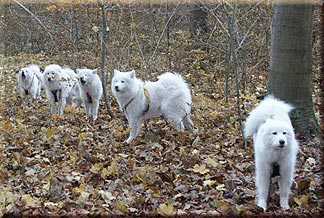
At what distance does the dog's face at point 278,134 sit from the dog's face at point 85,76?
6094 millimetres

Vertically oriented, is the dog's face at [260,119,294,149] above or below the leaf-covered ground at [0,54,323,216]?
above

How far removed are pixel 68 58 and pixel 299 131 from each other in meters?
7.91

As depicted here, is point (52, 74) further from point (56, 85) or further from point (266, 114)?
point (266, 114)

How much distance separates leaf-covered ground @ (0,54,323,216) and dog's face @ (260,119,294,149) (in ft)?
1.84

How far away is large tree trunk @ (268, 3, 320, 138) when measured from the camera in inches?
215

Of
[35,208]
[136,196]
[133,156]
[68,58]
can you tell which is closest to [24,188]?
[35,208]

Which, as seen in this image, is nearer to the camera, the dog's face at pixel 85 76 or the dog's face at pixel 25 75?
the dog's face at pixel 85 76

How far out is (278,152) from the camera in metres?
3.93

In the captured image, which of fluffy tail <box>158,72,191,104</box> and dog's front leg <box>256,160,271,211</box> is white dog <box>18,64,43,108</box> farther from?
dog's front leg <box>256,160,271,211</box>

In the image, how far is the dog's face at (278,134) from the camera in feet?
12.5

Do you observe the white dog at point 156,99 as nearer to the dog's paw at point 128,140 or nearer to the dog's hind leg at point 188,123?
the dog's hind leg at point 188,123

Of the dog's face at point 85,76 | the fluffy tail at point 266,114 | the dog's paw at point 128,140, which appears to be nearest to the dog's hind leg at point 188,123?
the dog's paw at point 128,140

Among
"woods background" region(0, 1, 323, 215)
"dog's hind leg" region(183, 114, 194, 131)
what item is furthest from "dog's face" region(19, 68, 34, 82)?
"dog's hind leg" region(183, 114, 194, 131)

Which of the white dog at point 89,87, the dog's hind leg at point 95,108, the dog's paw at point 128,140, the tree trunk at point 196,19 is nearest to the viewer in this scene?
the dog's paw at point 128,140
